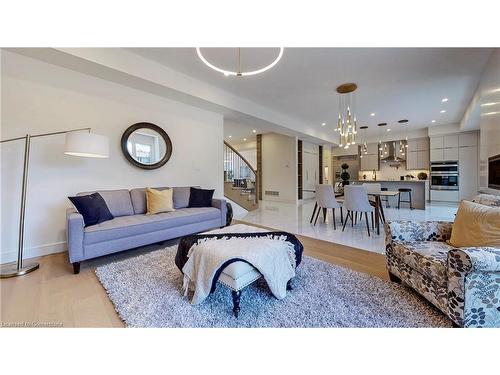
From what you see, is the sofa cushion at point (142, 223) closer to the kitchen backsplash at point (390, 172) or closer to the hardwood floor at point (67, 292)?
the hardwood floor at point (67, 292)

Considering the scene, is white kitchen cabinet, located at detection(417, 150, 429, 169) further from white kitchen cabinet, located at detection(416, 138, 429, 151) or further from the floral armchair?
the floral armchair

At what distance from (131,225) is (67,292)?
919 millimetres

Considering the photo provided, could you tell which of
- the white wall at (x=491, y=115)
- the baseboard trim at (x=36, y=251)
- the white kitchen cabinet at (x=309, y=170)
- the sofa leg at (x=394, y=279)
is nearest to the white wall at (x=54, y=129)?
the baseboard trim at (x=36, y=251)

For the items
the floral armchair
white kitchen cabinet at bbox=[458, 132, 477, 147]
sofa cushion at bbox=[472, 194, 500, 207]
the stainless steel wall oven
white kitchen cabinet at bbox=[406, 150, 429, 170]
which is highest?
white kitchen cabinet at bbox=[458, 132, 477, 147]

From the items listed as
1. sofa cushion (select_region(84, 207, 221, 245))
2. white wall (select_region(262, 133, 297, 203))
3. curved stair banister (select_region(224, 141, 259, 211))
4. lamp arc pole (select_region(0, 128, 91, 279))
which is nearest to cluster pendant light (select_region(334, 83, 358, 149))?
white wall (select_region(262, 133, 297, 203))

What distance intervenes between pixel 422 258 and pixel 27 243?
171 inches

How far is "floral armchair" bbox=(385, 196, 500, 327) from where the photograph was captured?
1256mm

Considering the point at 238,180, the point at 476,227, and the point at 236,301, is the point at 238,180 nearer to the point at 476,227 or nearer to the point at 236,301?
the point at 236,301

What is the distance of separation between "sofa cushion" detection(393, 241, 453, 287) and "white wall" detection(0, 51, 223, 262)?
382cm

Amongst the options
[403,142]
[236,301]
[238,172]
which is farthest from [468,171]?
[236,301]

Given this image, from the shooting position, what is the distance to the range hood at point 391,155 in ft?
28.2
